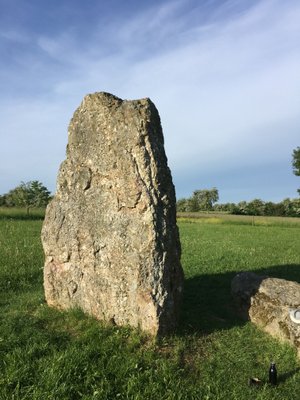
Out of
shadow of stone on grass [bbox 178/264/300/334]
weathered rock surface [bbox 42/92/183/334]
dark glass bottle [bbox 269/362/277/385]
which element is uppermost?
weathered rock surface [bbox 42/92/183/334]

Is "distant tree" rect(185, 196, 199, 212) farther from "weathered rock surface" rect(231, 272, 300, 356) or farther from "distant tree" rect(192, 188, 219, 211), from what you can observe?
"weathered rock surface" rect(231, 272, 300, 356)

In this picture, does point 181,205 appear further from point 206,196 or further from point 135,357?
point 135,357

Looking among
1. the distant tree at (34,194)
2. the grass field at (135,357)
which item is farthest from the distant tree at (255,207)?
the grass field at (135,357)

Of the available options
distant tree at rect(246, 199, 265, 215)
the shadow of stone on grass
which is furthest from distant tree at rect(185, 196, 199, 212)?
the shadow of stone on grass

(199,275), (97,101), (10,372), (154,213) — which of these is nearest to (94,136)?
(97,101)

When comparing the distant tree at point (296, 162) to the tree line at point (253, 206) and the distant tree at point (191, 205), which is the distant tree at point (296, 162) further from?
the distant tree at point (191, 205)

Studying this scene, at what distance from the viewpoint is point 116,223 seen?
9.43 metres

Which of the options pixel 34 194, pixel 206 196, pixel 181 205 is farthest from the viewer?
pixel 206 196

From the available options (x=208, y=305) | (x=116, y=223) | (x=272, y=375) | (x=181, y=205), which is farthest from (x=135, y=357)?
(x=181, y=205)

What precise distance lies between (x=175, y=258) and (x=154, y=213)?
1.23m

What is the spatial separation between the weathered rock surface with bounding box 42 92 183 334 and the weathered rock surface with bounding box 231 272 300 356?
2.11 metres

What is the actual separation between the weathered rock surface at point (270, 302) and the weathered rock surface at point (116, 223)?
83.0 inches

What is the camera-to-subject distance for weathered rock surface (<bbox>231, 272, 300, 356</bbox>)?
30.2 feet

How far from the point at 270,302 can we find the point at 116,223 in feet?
13.7
